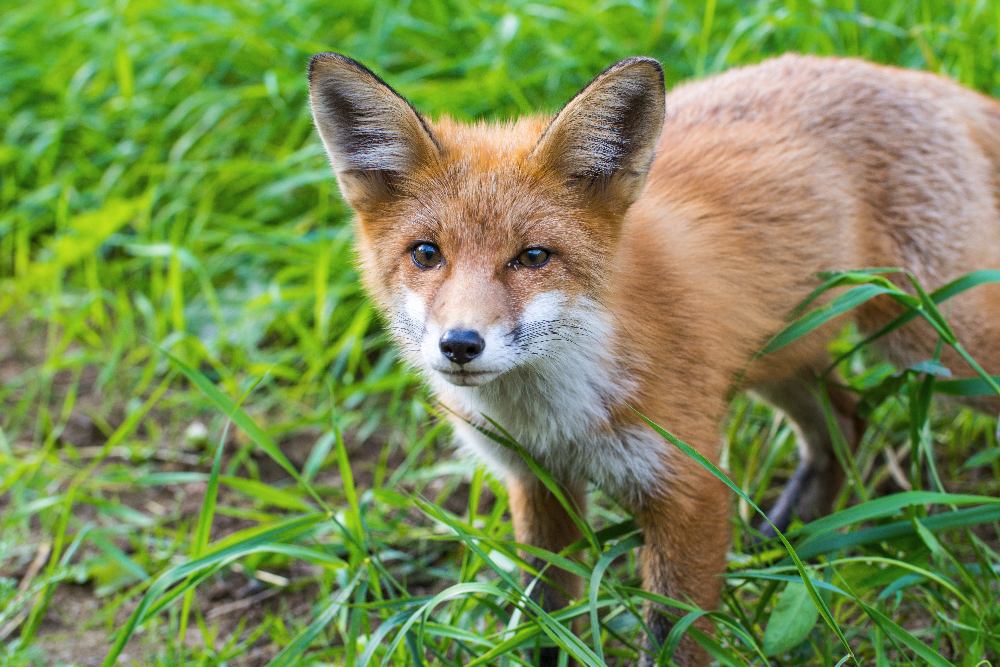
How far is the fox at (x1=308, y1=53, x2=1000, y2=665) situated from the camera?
2758 mm

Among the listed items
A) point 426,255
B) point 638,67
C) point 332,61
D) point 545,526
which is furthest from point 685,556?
point 332,61

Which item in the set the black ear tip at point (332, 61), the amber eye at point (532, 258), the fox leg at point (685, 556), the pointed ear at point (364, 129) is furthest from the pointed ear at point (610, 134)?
the fox leg at point (685, 556)

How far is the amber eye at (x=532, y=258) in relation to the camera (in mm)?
2740

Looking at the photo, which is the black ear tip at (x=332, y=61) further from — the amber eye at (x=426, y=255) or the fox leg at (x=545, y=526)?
the fox leg at (x=545, y=526)

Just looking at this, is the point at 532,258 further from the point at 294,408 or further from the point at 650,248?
the point at 294,408

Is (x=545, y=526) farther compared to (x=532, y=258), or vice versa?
(x=545, y=526)

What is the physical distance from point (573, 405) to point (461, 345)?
0.54m

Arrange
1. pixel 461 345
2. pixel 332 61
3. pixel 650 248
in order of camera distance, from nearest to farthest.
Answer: pixel 461 345 → pixel 332 61 → pixel 650 248

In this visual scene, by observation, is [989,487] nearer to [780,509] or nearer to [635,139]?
[780,509]

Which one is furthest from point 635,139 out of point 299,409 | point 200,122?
point 200,122

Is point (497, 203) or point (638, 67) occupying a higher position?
point (638, 67)

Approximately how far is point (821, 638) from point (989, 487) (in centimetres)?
124

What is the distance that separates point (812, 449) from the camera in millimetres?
4172

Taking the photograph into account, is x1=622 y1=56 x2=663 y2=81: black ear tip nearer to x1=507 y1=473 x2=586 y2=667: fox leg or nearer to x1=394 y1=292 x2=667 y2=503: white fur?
x1=394 y1=292 x2=667 y2=503: white fur
